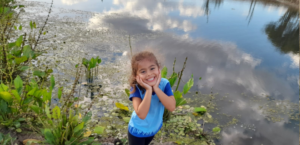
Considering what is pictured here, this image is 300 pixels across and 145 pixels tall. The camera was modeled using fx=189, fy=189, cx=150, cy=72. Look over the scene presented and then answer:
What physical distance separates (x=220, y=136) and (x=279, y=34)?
615 cm

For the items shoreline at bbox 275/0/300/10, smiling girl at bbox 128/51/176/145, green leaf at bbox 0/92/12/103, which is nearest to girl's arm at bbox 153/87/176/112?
smiling girl at bbox 128/51/176/145

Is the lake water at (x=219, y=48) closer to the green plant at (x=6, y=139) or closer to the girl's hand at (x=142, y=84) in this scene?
the girl's hand at (x=142, y=84)

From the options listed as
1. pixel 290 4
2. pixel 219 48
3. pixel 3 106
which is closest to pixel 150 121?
pixel 3 106

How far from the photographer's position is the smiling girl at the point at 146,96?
1.23 meters

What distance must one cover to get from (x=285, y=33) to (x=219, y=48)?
3.84 meters

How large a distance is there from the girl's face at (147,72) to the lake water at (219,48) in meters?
0.31

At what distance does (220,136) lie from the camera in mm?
2430

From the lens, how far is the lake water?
→ 285 cm

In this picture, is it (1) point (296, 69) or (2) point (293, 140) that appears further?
(1) point (296, 69)

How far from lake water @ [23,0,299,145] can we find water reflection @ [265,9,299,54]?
3 centimetres

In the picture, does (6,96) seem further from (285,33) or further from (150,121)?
(285,33)

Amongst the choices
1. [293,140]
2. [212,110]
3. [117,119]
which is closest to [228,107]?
[212,110]

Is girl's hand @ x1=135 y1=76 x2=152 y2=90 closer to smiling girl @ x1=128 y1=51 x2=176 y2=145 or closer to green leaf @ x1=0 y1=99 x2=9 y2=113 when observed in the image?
smiling girl @ x1=128 y1=51 x2=176 y2=145

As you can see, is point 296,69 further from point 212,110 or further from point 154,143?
point 154,143
